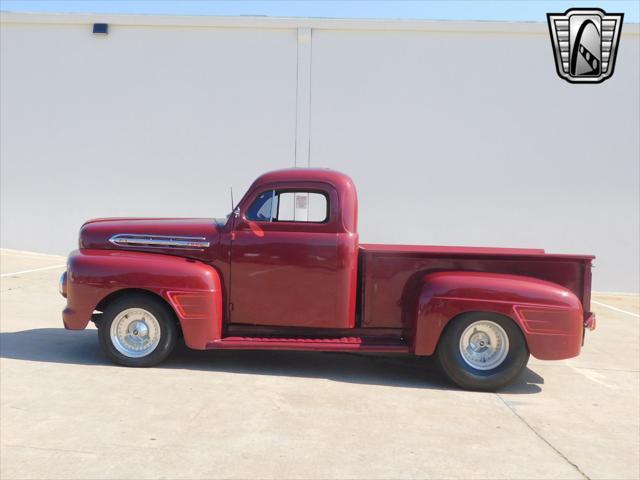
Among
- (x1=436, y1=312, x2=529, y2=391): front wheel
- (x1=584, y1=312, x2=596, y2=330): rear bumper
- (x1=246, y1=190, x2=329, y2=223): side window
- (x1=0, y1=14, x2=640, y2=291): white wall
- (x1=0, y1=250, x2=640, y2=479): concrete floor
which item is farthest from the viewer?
(x1=0, y1=14, x2=640, y2=291): white wall

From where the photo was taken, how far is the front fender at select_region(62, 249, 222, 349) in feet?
17.6

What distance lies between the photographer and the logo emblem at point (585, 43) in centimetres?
1159

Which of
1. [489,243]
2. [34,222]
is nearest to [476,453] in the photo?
[489,243]

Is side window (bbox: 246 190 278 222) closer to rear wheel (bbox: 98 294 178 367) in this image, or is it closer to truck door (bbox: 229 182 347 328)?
truck door (bbox: 229 182 347 328)

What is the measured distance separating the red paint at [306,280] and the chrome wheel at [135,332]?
264 millimetres

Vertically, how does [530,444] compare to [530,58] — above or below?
below

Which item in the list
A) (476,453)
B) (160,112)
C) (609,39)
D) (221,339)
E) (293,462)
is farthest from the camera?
(160,112)

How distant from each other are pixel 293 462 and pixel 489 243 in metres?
9.71

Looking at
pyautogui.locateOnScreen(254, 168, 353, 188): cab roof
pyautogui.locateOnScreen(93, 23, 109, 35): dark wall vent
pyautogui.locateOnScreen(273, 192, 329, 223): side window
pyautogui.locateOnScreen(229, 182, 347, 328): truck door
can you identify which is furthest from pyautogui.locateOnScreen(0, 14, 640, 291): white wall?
pyautogui.locateOnScreen(229, 182, 347, 328): truck door

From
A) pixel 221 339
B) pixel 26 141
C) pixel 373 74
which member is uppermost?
pixel 373 74

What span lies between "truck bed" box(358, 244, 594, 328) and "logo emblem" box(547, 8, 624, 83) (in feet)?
26.2

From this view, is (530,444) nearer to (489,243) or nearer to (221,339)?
(221,339)

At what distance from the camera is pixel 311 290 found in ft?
17.9

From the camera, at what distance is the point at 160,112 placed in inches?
516
